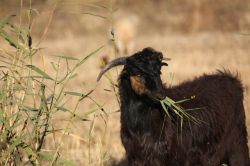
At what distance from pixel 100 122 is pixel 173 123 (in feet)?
15.0

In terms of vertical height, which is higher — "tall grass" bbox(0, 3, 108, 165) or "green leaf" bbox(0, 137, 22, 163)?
"tall grass" bbox(0, 3, 108, 165)

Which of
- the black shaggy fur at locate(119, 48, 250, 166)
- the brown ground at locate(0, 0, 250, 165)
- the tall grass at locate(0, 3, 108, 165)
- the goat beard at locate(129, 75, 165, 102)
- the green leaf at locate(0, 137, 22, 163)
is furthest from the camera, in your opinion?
the brown ground at locate(0, 0, 250, 165)

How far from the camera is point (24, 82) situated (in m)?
6.81

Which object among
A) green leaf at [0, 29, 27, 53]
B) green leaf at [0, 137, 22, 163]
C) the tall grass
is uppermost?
green leaf at [0, 29, 27, 53]

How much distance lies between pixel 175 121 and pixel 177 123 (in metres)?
0.03

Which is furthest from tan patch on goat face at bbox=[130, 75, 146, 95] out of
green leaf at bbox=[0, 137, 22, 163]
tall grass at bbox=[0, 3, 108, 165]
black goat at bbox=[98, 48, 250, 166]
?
green leaf at bbox=[0, 137, 22, 163]

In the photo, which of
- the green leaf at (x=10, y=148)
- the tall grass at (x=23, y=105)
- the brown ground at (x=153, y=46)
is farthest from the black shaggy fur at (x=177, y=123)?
the brown ground at (x=153, y=46)

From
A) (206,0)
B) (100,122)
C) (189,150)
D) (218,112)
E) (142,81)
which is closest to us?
(142,81)

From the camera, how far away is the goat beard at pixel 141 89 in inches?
260

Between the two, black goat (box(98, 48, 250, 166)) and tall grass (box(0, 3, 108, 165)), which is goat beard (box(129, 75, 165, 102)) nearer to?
black goat (box(98, 48, 250, 166))

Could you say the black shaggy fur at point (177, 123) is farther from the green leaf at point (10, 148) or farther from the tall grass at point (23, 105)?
the green leaf at point (10, 148)

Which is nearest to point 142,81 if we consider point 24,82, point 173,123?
point 173,123

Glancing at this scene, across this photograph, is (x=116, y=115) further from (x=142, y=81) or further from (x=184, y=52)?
(x=184, y=52)

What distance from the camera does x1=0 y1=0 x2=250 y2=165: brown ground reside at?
11.5m
